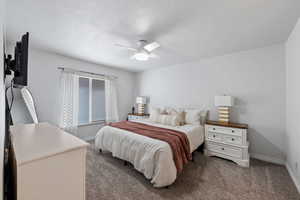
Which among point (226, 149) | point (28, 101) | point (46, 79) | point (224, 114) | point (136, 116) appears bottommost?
point (226, 149)

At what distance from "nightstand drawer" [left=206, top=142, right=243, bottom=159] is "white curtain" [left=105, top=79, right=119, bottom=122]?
3.10 m

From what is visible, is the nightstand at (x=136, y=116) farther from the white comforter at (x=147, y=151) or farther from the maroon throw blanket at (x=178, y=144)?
the maroon throw blanket at (x=178, y=144)

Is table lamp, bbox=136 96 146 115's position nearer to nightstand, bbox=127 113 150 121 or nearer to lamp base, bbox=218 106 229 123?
nightstand, bbox=127 113 150 121

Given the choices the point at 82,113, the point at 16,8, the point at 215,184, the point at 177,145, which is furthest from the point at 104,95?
the point at 215,184

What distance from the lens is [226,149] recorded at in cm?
261

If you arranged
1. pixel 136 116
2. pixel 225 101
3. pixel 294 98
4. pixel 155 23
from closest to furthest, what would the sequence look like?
pixel 155 23, pixel 294 98, pixel 225 101, pixel 136 116

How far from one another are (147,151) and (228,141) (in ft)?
5.93

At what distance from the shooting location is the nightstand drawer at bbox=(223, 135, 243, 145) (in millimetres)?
2475

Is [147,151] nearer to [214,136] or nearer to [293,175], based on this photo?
[214,136]

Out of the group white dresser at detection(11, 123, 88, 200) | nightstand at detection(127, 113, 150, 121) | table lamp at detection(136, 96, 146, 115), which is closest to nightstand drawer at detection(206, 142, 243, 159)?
nightstand at detection(127, 113, 150, 121)

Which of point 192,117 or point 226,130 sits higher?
point 192,117

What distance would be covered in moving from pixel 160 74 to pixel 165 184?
11.2 ft

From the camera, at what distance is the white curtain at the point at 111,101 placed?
168 inches

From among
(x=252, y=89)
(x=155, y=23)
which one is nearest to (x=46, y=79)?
(x=155, y=23)
